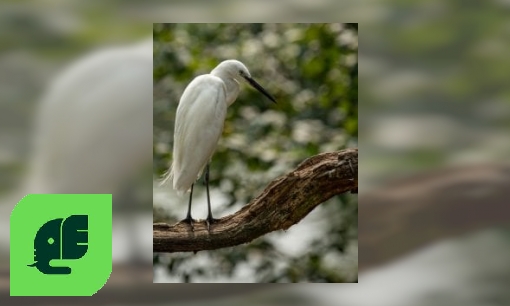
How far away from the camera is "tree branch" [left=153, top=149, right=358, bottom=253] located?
2291 millimetres

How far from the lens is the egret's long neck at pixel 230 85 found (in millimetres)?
2275

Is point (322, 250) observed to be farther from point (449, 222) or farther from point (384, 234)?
point (449, 222)

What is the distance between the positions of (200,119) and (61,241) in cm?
60

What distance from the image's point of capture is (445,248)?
230 centimetres

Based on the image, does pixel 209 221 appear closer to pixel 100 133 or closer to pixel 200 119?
pixel 200 119

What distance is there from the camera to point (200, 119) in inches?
88.4

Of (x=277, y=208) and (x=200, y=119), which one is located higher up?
(x=200, y=119)

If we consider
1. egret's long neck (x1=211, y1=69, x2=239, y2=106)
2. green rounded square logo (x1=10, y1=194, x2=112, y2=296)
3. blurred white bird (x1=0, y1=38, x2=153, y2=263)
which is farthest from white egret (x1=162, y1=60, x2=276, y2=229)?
green rounded square logo (x1=10, y1=194, x2=112, y2=296)

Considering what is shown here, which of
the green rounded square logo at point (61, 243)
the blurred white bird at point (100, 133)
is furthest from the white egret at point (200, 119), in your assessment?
the green rounded square logo at point (61, 243)

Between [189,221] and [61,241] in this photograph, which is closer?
[61,241]

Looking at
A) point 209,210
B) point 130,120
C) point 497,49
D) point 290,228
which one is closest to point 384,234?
point 290,228

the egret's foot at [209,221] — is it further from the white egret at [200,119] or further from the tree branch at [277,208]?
the white egret at [200,119]

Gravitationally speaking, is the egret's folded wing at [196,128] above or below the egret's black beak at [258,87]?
below

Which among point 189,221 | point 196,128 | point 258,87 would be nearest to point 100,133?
point 196,128
